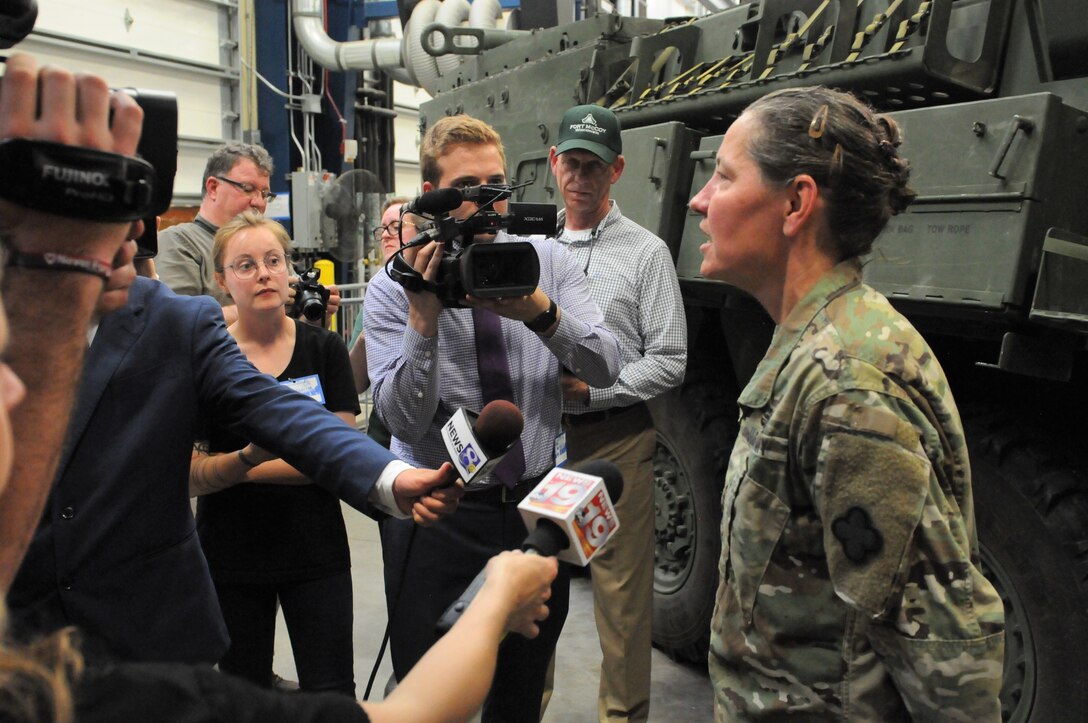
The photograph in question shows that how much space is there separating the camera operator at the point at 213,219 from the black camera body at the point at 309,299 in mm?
228

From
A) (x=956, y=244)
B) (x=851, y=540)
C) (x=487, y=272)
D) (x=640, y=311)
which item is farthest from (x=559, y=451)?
(x=956, y=244)

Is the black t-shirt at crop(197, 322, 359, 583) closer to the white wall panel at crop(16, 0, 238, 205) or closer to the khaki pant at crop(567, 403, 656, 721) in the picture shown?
the khaki pant at crop(567, 403, 656, 721)

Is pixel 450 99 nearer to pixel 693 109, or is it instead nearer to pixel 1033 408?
pixel 693 109

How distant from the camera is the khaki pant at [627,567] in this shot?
11.2 ft

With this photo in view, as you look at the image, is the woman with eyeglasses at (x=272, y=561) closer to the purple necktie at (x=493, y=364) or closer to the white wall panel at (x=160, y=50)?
the purple necktie at (x=493, y=364)

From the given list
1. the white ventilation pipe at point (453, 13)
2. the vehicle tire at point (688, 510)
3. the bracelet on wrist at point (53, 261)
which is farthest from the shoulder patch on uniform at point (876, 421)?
the white ventilation pipe at point (453, 13)

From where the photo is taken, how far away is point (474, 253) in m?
2.22

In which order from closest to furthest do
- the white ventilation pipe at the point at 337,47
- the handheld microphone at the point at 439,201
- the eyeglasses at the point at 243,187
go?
the handheld microphone at the point at 439,201
the eyeglasses at the point at 243,187
the white ventilation pipe at the point at 337,47

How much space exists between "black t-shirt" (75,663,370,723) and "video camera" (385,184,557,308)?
1.28 m

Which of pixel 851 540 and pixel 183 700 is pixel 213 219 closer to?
pixel 851 540

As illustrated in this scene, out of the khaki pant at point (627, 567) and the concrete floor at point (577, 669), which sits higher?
the khaki pant at point (627, 567)

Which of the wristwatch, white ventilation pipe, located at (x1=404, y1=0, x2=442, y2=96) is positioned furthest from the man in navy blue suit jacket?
white ventilation pipe, located at (x1=404, y1=0, x2=442, y2=96)

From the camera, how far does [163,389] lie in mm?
1930

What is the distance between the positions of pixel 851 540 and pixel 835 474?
0.11 meters
